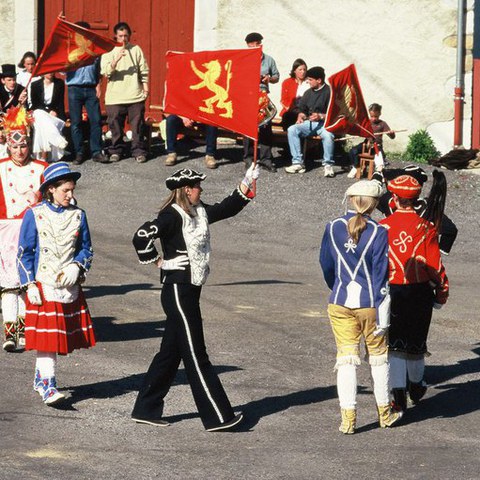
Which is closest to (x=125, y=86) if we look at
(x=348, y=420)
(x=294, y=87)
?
(x=294, y=87)

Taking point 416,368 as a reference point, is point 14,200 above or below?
above

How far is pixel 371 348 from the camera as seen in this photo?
8.73 metres

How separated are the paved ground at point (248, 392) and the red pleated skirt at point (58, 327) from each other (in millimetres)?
417

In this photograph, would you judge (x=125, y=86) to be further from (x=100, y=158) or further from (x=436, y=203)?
(x=436, y=203)

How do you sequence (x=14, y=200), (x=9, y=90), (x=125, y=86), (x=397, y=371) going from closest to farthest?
(x=397, y=371) < (x=14, y=200) < (x=9, y=90) < (x=125, y=86)

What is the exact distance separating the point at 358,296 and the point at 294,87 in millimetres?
11775

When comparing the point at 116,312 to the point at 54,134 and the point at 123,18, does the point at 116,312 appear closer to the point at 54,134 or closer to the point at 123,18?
the point at 54,134

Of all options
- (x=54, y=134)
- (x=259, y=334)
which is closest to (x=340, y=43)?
(x=54, y=134)

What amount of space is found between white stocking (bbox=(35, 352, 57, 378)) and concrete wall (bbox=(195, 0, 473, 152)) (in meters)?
12.7

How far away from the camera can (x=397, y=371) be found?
9258mm

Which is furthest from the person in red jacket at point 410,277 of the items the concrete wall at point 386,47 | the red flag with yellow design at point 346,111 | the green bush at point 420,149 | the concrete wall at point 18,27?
the concrete wall at point 18,27

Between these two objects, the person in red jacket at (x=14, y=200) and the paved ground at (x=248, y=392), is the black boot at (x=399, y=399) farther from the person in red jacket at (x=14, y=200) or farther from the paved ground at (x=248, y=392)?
the person in red jacket at (x=14, y=200)

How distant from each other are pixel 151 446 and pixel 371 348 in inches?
64.1

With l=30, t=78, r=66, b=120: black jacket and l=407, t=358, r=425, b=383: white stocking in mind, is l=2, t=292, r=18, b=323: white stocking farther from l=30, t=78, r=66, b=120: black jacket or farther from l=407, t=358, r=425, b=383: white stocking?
l=30, t=78, r=66, b=120: black jacket
